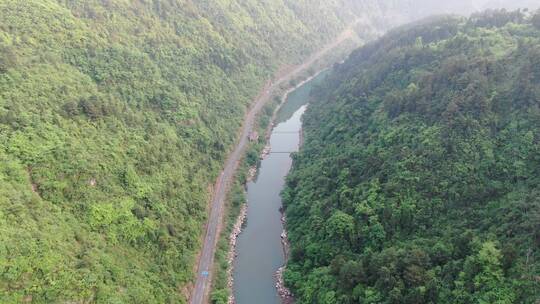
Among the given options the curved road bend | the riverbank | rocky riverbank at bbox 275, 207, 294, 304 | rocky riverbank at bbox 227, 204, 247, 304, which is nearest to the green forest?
the curved road bend

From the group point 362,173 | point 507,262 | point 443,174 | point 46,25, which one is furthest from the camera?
point 46,25

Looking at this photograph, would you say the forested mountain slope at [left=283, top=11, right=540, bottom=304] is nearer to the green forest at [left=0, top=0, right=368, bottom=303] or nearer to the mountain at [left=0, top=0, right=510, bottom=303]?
the mountain at [left=0, top=0, right=510, bottom=303]

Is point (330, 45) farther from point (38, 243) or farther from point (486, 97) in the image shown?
point (38, 243)

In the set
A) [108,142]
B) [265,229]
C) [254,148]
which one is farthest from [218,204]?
[254,148]

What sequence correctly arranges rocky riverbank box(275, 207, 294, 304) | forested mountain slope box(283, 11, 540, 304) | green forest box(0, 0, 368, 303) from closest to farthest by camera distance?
forested mountain slope box(283, 11, 540, 304)
green forest box(0, 0, 368, 303)
rocky riverbank box(275, 207, 294, 304)

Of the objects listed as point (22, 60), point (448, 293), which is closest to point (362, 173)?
point (448, 293)

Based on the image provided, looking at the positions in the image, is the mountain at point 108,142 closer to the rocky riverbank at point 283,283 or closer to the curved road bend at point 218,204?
the curved road bend at point 218,204
